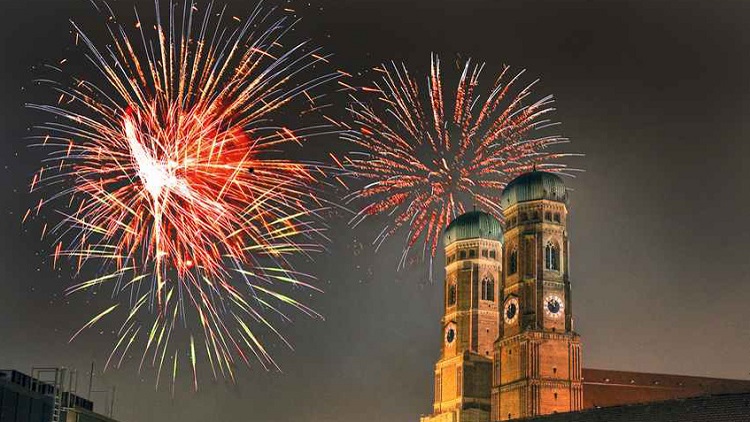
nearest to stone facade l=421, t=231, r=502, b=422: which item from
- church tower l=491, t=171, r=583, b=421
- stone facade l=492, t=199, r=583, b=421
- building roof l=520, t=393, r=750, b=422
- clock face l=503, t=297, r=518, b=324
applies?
church tower l=491, t=171, r=583, b=421

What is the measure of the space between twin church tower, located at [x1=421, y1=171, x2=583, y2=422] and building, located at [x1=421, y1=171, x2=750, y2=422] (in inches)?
3.4

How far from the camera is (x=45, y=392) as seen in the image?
49.8 meters

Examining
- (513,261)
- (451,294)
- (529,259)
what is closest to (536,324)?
(529,259)

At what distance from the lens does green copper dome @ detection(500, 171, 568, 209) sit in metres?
97.5

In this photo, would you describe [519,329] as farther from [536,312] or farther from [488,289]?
[488,289]

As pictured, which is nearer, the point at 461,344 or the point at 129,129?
the point at 129,129

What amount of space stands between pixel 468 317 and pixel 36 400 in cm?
6889

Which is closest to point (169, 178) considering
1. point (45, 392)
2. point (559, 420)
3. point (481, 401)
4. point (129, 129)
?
point (129, 129)

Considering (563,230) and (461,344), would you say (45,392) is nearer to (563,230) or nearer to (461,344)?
(563,230)

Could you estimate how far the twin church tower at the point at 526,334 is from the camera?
9350 cm

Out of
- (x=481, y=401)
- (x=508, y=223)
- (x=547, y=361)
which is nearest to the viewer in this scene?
(x=547, y=361)

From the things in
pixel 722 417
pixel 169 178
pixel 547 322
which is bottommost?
pixel 722 417

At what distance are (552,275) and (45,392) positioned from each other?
5509 cm

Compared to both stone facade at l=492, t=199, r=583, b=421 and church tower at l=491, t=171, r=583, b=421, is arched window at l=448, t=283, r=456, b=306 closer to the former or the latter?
church tower at l=491, t=171, r=583, b=421
